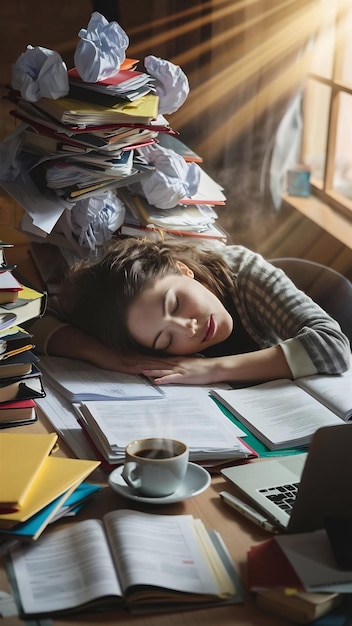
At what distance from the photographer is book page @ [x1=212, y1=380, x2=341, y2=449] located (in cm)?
128

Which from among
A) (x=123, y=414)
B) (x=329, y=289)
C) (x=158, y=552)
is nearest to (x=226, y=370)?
(x=123, y=414)

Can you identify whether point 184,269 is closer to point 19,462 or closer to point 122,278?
point 122,278

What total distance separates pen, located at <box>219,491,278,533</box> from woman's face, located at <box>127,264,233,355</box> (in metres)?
0.57

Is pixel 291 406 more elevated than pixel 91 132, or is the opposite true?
pixel 91 132

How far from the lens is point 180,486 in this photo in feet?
3.59

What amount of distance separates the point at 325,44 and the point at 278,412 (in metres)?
1.20

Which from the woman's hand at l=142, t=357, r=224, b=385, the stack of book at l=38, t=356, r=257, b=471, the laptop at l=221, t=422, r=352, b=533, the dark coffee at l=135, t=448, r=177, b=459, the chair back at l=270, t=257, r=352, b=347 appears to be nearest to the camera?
the laptop at l=221, t=422, r=352, b=533

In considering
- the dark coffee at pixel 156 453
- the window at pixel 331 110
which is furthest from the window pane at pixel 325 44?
the dark coffee at pixel 156 453

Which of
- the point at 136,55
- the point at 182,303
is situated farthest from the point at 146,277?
the point at 136,55

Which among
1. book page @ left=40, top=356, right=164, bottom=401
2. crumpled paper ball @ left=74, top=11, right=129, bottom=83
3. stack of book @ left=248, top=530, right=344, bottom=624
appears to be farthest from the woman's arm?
stack of book @ left=248, top=530, right=344, bottom=624

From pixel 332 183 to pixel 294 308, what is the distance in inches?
27.5

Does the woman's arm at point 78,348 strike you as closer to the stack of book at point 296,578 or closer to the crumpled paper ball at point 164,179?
the crumpled paper ball at point 164,179

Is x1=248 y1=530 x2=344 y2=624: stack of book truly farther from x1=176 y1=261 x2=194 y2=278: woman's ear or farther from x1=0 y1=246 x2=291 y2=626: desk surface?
x1=176 y1=261 x2=194 y2=278: woman's ear

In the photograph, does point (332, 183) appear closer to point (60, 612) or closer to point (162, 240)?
point (162, 240)
